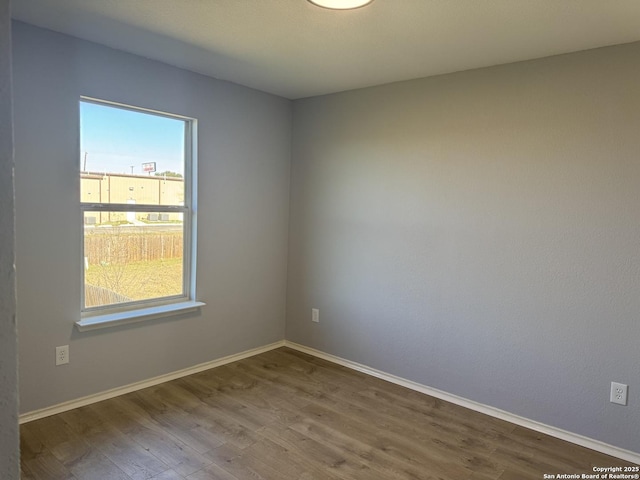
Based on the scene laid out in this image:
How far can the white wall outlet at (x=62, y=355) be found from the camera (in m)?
2.70

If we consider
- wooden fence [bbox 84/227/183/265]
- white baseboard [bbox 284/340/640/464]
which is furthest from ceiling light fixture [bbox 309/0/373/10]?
white baseboard [bbox 284/340/640/464]

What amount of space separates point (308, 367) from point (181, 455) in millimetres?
1494

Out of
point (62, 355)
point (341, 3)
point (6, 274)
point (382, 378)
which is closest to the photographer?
point (6, 274)

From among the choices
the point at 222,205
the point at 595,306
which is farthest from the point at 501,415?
the point at 222,205

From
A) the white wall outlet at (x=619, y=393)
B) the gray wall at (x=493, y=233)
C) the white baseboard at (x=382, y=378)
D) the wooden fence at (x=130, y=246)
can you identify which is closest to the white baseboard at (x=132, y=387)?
the white baseboard at (x=382, y=378)

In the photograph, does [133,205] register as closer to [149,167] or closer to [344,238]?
[149,167]

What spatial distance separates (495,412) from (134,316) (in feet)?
8.49

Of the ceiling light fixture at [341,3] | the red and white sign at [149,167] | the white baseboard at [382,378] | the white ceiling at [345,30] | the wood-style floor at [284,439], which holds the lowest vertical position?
the wood-style floor at [284,439]

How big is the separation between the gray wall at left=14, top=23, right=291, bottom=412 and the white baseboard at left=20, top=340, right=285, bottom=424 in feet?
0.13

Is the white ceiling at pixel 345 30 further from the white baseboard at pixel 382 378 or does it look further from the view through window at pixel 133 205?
the white baseboard at pixel 382 378

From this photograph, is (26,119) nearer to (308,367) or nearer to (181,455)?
(181,455)

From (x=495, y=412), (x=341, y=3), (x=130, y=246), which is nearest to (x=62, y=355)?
(x=130, y=246)

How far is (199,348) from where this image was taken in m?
3.49

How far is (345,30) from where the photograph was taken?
94.2 inches
